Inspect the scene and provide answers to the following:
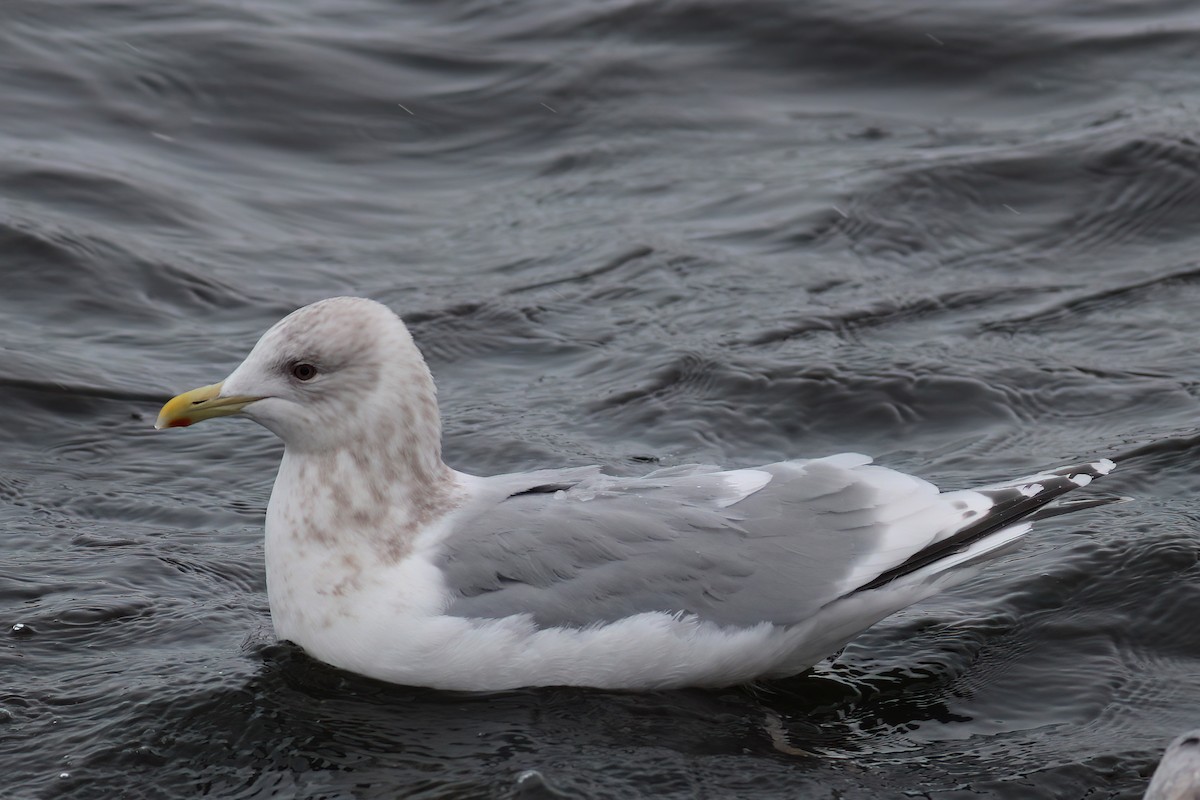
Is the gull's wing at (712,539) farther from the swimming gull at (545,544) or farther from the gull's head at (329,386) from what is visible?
the gull's head at (329,386)

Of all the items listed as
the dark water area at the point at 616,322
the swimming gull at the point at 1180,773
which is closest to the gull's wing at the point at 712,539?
the dark water area at the point at 616,322

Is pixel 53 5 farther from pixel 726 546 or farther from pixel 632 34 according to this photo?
pixel 726 546

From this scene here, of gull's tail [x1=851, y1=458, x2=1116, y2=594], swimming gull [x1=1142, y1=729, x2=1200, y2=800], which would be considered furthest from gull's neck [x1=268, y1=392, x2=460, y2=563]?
swimming gull [x1=1142, y1=729, x2=1200, y2=800]

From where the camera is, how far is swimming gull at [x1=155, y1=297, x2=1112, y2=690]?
491cm

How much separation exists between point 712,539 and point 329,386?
50.4 inches

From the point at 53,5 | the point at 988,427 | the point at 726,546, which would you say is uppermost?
the point at 53,5

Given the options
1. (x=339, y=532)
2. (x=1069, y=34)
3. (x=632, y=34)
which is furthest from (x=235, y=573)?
(x=1069, y=34)

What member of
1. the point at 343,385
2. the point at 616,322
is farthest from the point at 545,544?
the point at 616,322

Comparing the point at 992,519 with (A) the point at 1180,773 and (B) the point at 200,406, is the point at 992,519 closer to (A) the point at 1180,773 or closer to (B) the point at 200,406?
(A) the point at 1180,773

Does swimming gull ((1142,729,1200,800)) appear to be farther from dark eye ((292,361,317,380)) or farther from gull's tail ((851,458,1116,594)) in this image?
dark eye ((292,361,317,380))

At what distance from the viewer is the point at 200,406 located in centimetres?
512

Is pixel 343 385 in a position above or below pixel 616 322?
above

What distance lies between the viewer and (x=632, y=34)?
1270cm

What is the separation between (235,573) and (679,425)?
2.16 metres
